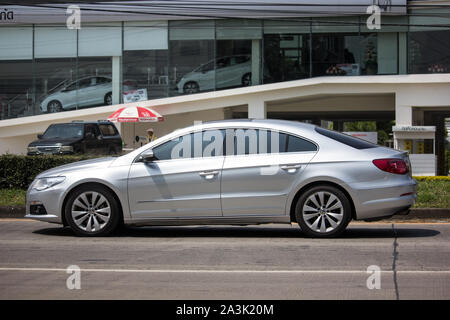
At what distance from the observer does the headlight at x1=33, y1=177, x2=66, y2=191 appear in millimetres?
9703

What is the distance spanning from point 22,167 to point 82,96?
18.3 metres

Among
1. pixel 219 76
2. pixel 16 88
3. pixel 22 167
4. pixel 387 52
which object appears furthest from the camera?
pixel 16 88

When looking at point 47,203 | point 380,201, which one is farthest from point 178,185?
point 380,201

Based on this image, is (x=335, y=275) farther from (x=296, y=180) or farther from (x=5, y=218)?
(x=5, y=218)

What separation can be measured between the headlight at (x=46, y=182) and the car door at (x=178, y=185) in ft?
3.45

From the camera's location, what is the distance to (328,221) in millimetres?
9172

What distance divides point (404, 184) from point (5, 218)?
7657mm

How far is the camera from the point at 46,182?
9797 mm

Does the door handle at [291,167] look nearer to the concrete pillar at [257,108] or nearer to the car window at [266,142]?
the car window at [266,142]

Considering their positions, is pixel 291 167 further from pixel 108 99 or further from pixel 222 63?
pixel 108 99

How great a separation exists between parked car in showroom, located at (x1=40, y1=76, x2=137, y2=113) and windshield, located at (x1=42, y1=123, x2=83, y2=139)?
8645 millimetres

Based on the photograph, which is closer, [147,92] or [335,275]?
[335,275]

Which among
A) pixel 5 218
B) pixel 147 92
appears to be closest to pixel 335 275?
pixel 5 218
